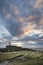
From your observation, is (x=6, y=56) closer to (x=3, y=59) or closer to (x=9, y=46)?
(x=3, y=59)

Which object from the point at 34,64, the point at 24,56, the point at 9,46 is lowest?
the point at 34,64

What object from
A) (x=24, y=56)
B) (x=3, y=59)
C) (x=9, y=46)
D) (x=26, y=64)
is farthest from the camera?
(x=9, y=46)

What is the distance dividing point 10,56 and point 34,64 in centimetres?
514

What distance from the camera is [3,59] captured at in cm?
2073

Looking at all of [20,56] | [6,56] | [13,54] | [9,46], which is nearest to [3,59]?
[6,56]

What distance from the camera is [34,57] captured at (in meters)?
22.1

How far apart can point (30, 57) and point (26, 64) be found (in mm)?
5026

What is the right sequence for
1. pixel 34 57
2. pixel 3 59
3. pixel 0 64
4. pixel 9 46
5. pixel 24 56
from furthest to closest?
pixel 9 46 → pixel 24 56 → pixel 34 57 → pixel 3 59 → pixel 0 64

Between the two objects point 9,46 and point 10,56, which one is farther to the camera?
point 9,46

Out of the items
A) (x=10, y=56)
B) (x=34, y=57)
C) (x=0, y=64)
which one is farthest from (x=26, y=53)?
(x=0, y=64)

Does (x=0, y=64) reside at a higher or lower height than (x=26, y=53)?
lower

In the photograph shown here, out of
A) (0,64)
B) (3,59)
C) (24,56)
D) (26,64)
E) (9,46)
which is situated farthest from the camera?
(9,46)

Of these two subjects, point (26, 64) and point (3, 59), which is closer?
point (26, 64)

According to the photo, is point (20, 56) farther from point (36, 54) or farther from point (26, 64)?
point (26, 64)
